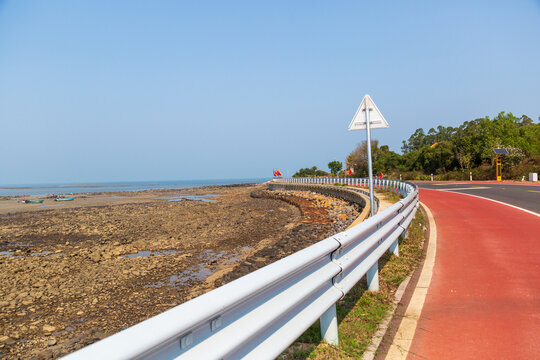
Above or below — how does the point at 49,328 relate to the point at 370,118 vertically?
below

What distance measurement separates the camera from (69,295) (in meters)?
8.99

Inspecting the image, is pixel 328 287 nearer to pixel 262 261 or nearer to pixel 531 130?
pixel 262 261

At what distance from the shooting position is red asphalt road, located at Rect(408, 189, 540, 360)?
3582 millimetres

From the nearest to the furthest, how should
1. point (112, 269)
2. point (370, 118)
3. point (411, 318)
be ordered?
point (411, 318)
point (370, 118)
point (112, 269)

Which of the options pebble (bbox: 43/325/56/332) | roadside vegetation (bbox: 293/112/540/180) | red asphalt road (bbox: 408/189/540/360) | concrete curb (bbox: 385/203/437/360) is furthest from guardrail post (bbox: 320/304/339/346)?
roadside vegetation (bbox: 293/112/540/180)

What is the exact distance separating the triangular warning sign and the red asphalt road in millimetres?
3012

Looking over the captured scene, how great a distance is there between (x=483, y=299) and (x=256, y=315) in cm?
377

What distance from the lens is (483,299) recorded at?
483cm

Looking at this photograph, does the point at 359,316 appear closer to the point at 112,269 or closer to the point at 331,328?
the point at 331,328

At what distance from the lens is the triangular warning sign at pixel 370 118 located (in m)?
8.78

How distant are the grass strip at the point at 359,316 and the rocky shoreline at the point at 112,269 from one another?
4323 millimetres

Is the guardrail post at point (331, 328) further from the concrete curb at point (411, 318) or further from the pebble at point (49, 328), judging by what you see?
the pebble at point (49, 328)

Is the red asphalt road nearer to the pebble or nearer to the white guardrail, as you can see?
the white guardrail

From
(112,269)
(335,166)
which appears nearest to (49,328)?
(112,269)
